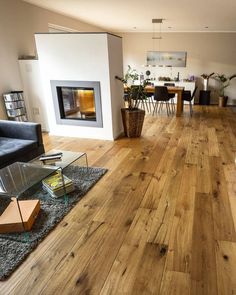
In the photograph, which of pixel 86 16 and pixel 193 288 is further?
pixel 86 16

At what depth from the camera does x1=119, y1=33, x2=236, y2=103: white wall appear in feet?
24.4

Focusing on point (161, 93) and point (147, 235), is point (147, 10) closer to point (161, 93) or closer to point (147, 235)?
point (161, 93)

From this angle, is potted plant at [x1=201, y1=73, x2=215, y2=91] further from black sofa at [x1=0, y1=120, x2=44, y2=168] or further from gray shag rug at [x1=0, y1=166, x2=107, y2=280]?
black sofa at [x1=0, y1=120, x2=44, y2=168]

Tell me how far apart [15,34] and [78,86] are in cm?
144

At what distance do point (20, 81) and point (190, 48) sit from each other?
5.68 metres

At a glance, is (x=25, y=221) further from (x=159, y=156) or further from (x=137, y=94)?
(x=137, y=94)

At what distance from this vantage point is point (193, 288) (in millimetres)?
1440

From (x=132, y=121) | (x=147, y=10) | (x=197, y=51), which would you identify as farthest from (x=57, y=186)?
(x=197, y=51)

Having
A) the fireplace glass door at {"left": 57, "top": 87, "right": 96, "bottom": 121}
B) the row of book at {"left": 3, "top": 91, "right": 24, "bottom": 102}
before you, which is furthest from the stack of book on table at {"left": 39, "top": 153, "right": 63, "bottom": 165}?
the row of book at {"left": 3, "top": 91, "right": 24, "bottom": 102}

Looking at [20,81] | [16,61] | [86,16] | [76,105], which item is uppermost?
[86,16]

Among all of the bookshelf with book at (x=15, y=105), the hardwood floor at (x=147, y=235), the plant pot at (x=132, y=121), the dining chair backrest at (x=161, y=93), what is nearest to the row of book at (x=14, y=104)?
the bookshelf with book at (x=15, y=105)

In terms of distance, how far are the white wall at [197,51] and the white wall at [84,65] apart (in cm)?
430

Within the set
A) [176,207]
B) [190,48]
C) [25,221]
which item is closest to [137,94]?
[176,207]

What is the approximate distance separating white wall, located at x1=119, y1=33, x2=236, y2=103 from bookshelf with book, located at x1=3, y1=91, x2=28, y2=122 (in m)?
5.17
